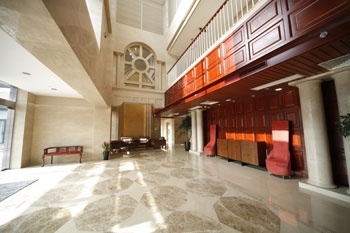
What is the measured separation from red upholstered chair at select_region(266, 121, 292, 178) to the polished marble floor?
0.80 feet

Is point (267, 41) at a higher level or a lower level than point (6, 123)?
higher

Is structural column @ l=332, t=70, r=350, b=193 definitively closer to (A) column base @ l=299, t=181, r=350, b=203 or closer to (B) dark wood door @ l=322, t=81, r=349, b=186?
(A) column base @ l=299, t=181, r=350, b=203

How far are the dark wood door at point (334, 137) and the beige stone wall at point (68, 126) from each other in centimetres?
796

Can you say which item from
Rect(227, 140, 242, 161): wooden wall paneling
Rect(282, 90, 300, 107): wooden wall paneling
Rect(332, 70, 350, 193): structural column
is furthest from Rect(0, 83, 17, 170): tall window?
Rect(332, 70, 350, 193): structural column

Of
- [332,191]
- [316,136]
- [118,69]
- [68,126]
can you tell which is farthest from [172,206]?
[118,69]

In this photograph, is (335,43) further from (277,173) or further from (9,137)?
(9,137)

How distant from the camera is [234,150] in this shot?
17.5ft

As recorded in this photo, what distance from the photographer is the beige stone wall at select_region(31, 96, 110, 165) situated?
5.74 meters

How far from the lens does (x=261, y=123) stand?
15.8 feet

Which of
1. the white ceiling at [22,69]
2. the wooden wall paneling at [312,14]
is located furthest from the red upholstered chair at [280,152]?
the white ceiling at [22,69]

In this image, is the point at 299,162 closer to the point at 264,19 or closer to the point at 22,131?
the point at 264,19

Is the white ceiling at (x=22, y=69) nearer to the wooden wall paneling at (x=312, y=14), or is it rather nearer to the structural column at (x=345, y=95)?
the wooden wall paneling at (x=312, y=14)

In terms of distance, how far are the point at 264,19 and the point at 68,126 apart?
799 cm

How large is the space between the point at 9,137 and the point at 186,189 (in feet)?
22.2
